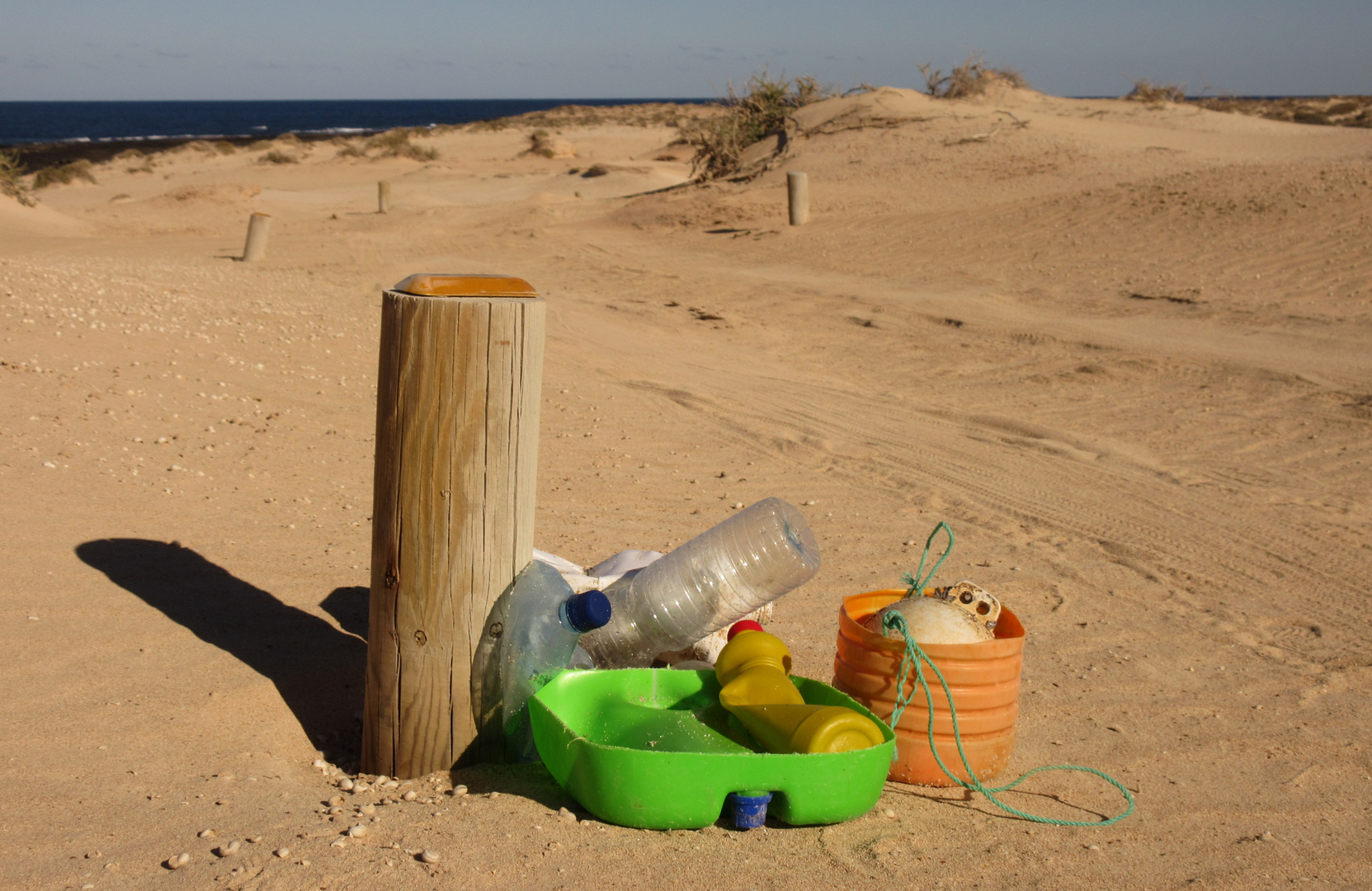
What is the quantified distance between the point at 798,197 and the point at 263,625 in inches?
525

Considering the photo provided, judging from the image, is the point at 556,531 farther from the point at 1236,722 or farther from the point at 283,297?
the point at 283,297

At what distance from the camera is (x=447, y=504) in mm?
2785

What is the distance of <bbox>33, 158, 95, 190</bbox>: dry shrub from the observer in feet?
101

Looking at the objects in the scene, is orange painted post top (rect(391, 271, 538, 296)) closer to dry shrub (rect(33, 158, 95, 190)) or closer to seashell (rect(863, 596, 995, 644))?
seashell (rect(863, 596, 995, 644))

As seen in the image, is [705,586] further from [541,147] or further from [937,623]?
[541,147]

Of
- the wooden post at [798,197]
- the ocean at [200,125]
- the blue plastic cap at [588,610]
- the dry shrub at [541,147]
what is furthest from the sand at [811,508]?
the ocean at [200,125]

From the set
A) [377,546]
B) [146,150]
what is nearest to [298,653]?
[377,546]

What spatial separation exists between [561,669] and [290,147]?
139ft

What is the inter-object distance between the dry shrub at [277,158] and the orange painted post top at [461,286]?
37.7 metres

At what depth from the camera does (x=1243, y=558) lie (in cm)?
502

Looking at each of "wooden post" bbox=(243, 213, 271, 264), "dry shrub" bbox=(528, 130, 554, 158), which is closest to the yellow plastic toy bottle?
"wooden post" bbox=(243, 213, 271, 264)

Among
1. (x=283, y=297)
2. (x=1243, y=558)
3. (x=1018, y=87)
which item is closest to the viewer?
(x=1243, y=558)

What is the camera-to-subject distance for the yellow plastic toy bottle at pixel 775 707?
2668 mm

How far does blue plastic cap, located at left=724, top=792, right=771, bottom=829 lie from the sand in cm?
5
